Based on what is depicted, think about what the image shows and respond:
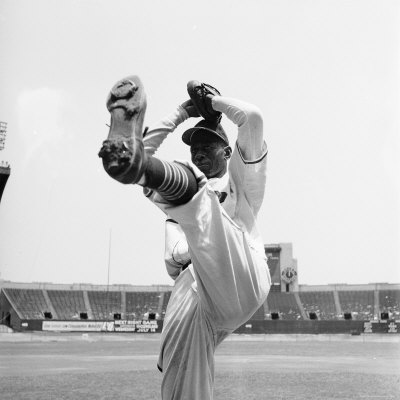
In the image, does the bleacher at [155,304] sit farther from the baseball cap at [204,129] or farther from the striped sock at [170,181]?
the striped sock at [170,181]

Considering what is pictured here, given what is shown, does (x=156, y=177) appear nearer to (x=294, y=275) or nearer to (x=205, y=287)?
(x=205, y=287)

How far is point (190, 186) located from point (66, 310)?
50820 mm

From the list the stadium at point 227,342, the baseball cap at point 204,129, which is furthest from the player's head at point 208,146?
the stadium at point 227,342

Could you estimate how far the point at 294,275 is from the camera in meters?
51.8

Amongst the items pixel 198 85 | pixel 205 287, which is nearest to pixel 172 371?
pixel 205 287

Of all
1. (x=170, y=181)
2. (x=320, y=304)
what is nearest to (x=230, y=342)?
(x=320, y=304)

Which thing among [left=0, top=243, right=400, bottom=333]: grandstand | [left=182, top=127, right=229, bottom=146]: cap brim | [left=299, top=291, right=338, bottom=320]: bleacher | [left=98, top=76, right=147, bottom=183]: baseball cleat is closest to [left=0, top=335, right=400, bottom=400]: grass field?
[left=182, top=127, right=229, bottom=146]: cap brim

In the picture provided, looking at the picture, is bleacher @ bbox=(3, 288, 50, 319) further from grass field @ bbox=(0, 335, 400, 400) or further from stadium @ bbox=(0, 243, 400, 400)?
grass field @ bbox=(0, 335, 400, 400)

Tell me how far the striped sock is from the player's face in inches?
44.3

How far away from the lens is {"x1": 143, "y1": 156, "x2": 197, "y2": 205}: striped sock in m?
2.14

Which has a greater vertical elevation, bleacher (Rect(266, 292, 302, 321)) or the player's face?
the player's face

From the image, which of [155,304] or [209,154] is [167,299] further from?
[209,154]

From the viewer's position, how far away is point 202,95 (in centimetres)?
321

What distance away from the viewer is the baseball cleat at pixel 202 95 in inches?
126
